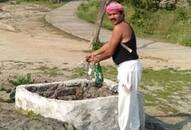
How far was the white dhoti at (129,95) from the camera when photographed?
22.0 feet

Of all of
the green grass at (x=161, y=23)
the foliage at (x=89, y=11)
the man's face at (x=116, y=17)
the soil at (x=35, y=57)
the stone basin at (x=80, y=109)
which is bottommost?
the foliage at (x=89, y=11)

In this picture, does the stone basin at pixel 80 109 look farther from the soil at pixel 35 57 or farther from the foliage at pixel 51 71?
the foliage at pixel 51 71

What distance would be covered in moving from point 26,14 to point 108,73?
1380cm

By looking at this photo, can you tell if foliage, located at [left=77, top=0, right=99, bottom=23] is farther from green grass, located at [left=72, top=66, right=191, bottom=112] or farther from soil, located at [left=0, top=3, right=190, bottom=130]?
green grass, located at [left=72, top=66, right=191, bottom=112]

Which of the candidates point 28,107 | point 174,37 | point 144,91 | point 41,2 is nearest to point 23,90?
point 28,107

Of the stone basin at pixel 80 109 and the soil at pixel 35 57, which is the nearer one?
the stone basin at pixel 80 109

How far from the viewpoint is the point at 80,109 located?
23.3 ft

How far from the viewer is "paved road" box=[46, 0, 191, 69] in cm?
1394

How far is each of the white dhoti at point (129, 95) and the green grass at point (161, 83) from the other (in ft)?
7.77

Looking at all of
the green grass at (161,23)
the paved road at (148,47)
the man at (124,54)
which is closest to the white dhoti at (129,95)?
the man at (124,54)

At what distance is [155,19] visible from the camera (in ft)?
72.1

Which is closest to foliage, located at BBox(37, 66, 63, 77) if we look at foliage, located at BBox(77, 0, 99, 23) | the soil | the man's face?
the soil

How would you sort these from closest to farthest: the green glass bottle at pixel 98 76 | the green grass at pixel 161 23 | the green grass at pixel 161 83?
the green glass bottle at pixel 98 76 → the green grass at pixel 161 83 → the green grass at pixel 161 23

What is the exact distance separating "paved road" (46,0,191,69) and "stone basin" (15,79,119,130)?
6.16 metres
